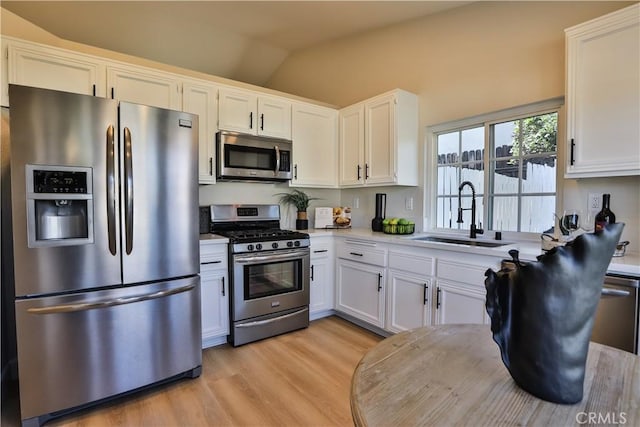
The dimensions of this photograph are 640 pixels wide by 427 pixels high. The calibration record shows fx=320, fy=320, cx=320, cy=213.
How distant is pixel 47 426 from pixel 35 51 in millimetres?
2328

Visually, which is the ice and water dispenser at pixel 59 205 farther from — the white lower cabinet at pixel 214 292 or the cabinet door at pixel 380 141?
the cabinet door at pixel 380 141

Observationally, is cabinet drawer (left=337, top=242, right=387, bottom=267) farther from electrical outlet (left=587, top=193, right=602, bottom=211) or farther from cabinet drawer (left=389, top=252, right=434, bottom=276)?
electrical outlet (left=587, top=193, right=602, bottom=211)

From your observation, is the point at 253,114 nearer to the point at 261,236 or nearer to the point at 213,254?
the point at 261,236

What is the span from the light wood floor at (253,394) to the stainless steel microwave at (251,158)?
60.4 inches

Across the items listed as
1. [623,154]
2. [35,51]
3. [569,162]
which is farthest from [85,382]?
[623,154]

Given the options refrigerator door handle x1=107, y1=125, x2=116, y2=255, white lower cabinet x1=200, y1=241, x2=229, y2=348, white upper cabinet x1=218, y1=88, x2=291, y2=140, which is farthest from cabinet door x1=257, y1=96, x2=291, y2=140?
refrigerator door handle x1=107, y1=125, x2=116, y2=255

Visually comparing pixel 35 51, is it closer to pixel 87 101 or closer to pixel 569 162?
pixel 87 101

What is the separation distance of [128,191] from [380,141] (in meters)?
2.27

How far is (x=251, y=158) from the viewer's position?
122 inches

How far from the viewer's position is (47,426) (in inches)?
69.1

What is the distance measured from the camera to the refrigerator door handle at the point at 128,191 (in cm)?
190

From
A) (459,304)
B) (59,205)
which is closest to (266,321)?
(459,304)

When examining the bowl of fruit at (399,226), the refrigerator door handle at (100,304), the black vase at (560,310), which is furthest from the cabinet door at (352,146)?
the black vase at (560,310)
